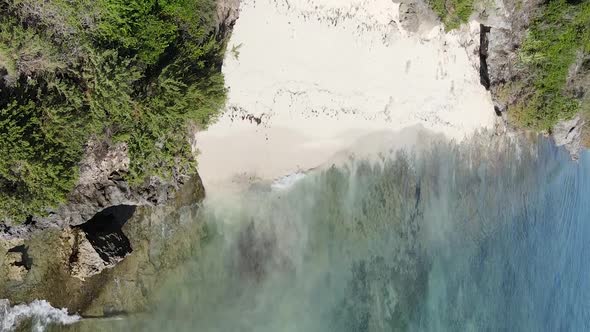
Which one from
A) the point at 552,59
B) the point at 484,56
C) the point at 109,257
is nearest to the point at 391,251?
the point at 484,56

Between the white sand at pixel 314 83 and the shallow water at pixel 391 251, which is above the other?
the white sand at pixel 314 83

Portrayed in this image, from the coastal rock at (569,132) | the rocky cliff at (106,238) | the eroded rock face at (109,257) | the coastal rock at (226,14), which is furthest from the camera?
the coastal rock at (569,132)

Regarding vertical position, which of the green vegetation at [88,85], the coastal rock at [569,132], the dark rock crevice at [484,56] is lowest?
the green vegetation at [88,85]

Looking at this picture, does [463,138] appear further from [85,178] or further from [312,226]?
[85,178]

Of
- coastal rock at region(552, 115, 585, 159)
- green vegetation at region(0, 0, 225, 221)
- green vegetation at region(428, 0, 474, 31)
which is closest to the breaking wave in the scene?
green vegetation at region(0, 0, 225, 221)

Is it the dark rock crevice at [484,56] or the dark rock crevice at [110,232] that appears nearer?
the dark rock crevice at [110,232]

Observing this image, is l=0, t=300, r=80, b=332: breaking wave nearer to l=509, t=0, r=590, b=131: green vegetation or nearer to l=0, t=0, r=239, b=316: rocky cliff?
l=0, t=0, r=239, b=316: rocky cliff

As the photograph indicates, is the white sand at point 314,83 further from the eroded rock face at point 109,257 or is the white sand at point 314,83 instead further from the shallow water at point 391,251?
the eroded rock face at point 109,257

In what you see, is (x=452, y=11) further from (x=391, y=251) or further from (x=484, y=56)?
(x=391, y=251)

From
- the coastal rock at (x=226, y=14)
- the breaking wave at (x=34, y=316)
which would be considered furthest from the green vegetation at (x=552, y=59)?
the breaking wave at (x=34, y=316)
